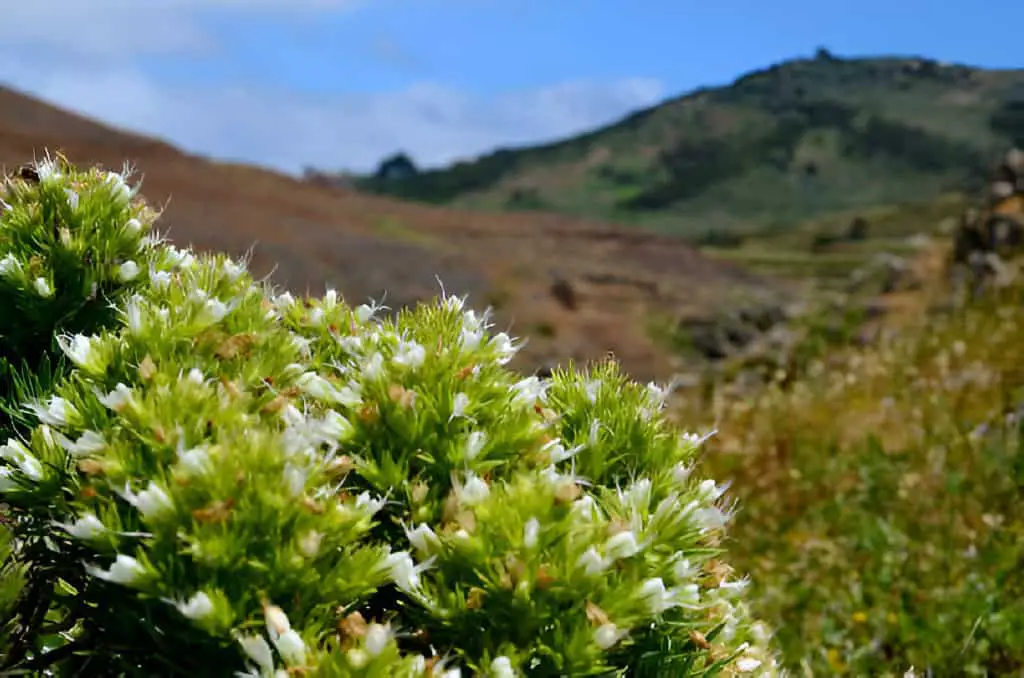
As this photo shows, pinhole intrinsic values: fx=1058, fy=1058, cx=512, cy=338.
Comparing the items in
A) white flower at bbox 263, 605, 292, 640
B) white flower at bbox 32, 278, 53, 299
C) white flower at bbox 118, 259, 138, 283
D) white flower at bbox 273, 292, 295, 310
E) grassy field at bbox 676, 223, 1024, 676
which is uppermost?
white flower at bbox 118, 259, 138, 283

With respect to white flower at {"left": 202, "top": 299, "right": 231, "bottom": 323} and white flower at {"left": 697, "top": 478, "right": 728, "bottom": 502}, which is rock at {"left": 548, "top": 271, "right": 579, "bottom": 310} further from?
white flower at {"left": 202, "top": 299, "right": 231, "bottom": 323}

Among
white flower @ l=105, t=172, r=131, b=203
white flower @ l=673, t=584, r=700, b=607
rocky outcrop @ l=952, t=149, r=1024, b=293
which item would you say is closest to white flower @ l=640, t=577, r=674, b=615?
white flower @ l=673, t=584, r=700, b=607

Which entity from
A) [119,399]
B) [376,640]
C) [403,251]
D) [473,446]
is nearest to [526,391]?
[473,446]

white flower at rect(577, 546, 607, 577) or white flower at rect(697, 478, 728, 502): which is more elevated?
white flower at rect(697, 478, 728, 502)

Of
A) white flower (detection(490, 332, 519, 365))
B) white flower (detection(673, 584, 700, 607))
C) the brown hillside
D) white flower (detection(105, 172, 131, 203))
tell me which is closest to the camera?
white flower (detection(673, 584, 700, 607))

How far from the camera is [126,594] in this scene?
2525 mm

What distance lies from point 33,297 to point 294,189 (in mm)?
56847

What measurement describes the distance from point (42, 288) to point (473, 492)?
5.15 ft

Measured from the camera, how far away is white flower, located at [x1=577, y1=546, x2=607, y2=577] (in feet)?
8.19

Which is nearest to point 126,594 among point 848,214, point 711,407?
point 711,407

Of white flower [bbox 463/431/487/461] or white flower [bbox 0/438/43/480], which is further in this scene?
white flower [bbox 463/431/487/461]

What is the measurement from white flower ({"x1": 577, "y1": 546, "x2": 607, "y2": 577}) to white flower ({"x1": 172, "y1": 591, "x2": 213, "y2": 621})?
85 centimetres

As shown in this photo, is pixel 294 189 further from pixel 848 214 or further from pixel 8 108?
pixel 848 214

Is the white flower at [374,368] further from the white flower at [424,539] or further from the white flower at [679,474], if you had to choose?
the white flower at [679,474]
